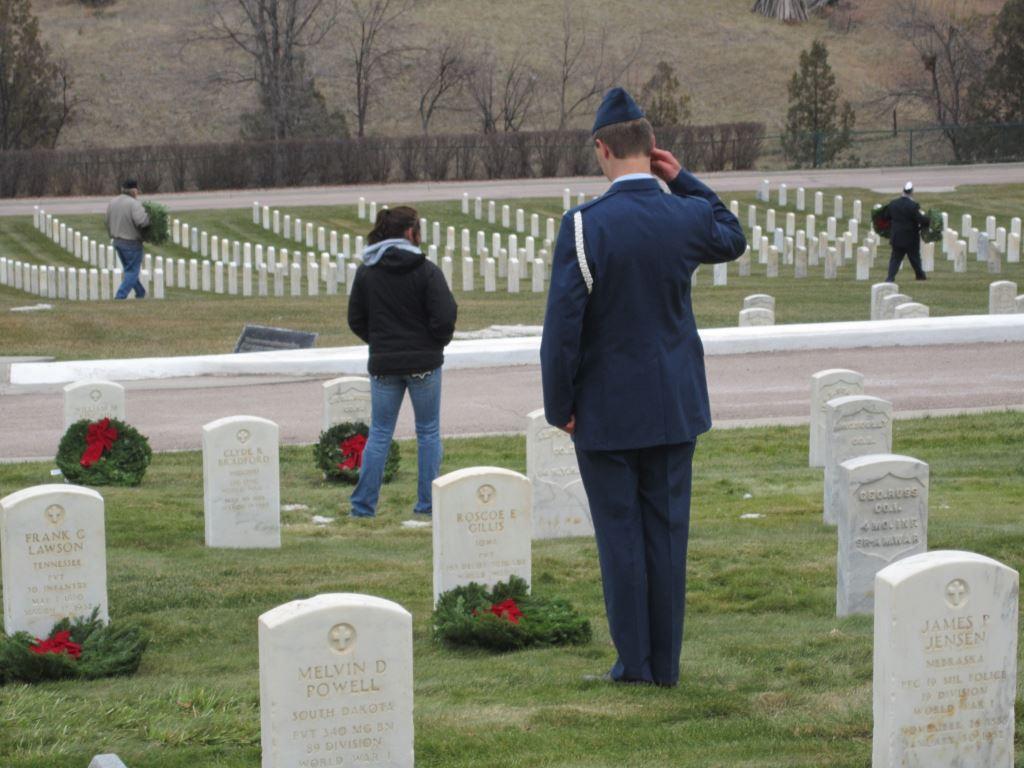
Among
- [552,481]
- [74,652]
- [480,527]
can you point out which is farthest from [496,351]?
[74,652]

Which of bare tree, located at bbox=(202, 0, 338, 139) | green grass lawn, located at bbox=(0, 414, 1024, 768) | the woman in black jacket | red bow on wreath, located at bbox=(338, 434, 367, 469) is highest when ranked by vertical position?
bare tree, located at bbox=(202, 0, 338, 139)

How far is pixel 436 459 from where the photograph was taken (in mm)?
9859

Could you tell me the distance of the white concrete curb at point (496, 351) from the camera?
1661cm

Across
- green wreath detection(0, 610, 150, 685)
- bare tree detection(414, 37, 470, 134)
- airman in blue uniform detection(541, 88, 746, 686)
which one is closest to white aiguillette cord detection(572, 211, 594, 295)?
airman in blue uniform detection(541, 88, 746, 686)

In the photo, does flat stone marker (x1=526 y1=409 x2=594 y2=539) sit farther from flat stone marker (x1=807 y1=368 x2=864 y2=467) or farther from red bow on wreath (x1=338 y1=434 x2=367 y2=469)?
flat stone marker (x1=807 y1=368 x2=864 y2=467)

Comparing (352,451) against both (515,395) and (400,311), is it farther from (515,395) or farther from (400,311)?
(515,395)

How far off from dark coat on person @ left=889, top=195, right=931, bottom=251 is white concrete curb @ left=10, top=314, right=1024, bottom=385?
20.5ft

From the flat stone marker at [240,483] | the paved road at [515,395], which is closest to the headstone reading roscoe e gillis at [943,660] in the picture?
the flat stone marker at [240,483]

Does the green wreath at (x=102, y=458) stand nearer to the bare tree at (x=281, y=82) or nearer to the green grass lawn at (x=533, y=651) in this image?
the green grass lawn at (x=533, y=651)

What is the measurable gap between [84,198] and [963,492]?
35880mm

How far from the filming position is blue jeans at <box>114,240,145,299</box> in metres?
22.8

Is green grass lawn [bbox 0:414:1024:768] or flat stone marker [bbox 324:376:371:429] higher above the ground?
flat stone marker [bbox 324:376:371:429]

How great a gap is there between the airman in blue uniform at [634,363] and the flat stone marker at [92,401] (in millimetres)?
7080

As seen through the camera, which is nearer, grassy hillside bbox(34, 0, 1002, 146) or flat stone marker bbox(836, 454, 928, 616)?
flat stone marker bbox(836, 454, 928, 616)
